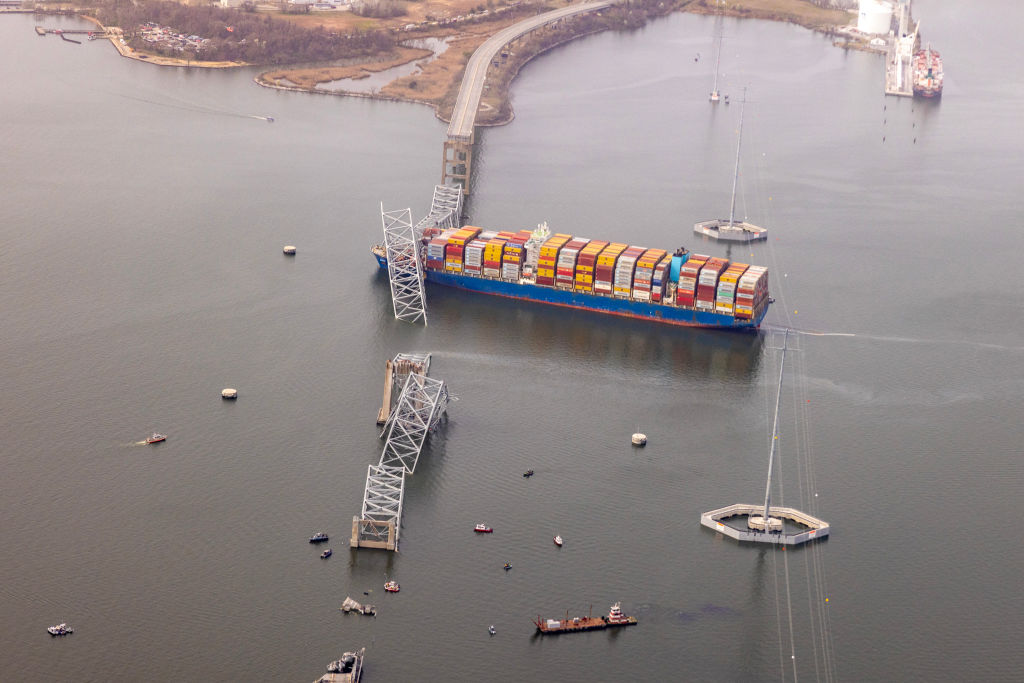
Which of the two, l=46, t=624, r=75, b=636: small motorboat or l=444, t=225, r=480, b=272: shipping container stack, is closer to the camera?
l=46, t=624, r=75, b=636: small motorboat

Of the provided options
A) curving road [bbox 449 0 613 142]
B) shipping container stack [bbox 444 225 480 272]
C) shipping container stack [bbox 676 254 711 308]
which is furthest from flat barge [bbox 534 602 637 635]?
curving road [bbox 449 0 613 142]

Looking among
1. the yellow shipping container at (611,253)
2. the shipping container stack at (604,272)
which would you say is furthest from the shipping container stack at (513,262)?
the yellow shipping container at (611,253)

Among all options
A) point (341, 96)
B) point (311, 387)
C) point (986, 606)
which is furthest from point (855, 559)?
point (341, 96)

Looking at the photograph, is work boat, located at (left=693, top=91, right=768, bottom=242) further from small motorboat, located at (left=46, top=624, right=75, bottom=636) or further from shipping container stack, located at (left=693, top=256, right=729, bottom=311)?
small motorboat, located at (left=46, top=624, right=75, bottom=636)

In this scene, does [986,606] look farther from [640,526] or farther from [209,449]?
[209,449]

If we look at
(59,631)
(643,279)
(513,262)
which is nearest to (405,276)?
(513,262)

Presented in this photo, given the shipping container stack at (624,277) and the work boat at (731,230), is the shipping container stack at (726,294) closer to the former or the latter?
the shipping container stack at (624,277)
